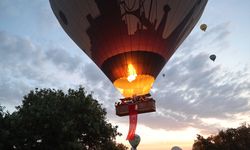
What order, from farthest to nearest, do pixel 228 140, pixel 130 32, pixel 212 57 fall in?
pixel 228 140, pixel 212 57, pixel 130 32

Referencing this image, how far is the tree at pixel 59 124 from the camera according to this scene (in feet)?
84.6

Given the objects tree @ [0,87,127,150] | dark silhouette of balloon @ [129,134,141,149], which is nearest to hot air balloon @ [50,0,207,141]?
tree @ [0,87,127,150]

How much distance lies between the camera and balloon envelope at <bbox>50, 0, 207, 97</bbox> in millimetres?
18812

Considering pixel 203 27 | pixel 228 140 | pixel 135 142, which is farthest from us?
pixel 228 140

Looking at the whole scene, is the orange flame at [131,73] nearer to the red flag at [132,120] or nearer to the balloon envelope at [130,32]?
the balloon envelope at [130,32]

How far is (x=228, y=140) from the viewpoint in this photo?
173 ft

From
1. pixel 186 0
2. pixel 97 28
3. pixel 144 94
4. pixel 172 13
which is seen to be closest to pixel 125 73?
pixel 144 94

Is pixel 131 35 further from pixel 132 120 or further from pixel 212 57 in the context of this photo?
pixel 212 57

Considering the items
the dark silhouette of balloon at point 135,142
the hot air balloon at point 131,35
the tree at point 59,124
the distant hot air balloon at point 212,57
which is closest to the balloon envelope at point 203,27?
the distant hot air balloon at point 212,57

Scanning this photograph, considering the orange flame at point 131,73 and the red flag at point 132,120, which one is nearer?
the red flag at point 132,120

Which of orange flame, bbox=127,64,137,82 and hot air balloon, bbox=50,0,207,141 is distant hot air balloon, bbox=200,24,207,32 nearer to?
hot air balloon, bbox=50,0,207,141

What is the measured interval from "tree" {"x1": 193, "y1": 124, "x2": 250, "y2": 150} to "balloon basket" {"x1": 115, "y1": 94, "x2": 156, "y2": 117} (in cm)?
3703

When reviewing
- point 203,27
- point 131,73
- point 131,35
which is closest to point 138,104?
point 131,73

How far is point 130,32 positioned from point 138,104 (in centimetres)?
415
